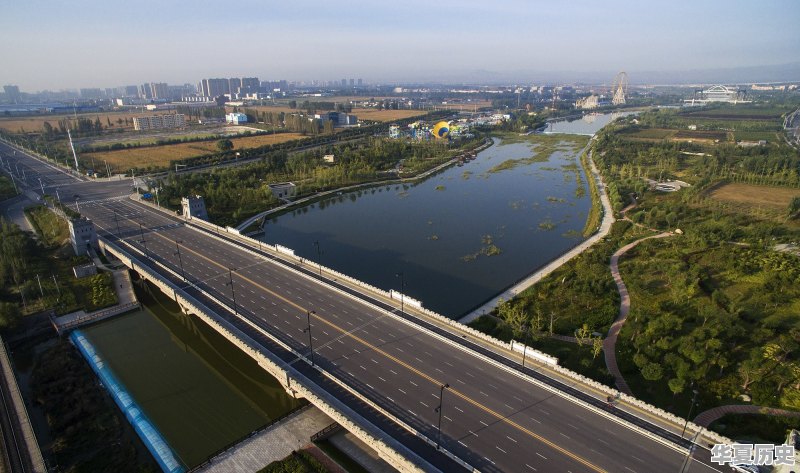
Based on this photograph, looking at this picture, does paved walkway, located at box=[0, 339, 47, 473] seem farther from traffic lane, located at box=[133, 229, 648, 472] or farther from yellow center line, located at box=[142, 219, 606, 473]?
yellow center line, located at box=[142, 219, 606, 473]

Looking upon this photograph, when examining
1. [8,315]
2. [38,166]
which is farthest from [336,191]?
[38,166]

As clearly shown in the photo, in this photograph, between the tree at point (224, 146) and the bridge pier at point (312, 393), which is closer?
the bridge pier at point (312, 393)

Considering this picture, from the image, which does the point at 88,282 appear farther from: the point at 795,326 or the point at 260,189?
the point at 795,326

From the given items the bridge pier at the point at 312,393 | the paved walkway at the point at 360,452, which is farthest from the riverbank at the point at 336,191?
the paved walkway at the point at 360,452

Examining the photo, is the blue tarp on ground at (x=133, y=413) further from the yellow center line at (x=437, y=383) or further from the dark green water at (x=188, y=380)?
the yellow center line at (x=437, y=383)

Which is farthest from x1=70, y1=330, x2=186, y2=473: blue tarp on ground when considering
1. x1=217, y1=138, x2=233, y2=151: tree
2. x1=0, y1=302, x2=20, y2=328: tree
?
x1=217, y1=138, x2=233, y2=151: tree

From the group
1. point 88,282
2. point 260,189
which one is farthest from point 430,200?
point 88,282
